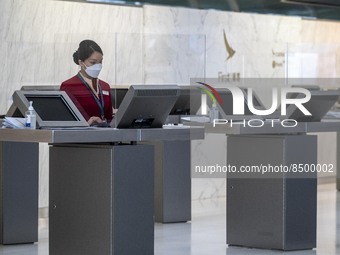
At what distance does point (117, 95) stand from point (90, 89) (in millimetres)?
210

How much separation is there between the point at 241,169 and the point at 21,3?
11.4ft

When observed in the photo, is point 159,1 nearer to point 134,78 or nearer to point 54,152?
point 134,78

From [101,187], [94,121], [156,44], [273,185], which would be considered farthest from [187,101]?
[101,187]

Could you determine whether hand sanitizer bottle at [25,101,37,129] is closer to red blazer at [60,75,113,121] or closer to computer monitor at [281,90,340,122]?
red blazer at [60,75,113,121]

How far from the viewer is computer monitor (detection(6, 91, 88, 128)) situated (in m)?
6.81

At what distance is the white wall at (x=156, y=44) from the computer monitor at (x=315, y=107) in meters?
1.37

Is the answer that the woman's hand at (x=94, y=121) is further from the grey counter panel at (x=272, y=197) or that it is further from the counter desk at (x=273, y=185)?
the grey counter panel at (x=272, y=197)

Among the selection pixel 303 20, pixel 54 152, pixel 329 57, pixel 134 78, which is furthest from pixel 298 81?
pixel 54 152

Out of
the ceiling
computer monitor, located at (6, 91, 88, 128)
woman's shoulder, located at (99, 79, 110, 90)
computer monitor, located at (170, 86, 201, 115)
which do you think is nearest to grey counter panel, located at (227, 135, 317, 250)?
woman's shoulder, located at (99, 79, 110, 90)

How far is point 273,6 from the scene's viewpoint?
13.8 meters

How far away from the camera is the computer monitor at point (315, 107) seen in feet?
28.0

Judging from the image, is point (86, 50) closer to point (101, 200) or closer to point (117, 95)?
point (117, 95)

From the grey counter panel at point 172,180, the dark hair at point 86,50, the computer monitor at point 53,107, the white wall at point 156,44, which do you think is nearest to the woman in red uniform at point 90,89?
the dark hair at point 86,50

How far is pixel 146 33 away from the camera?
462 inches
